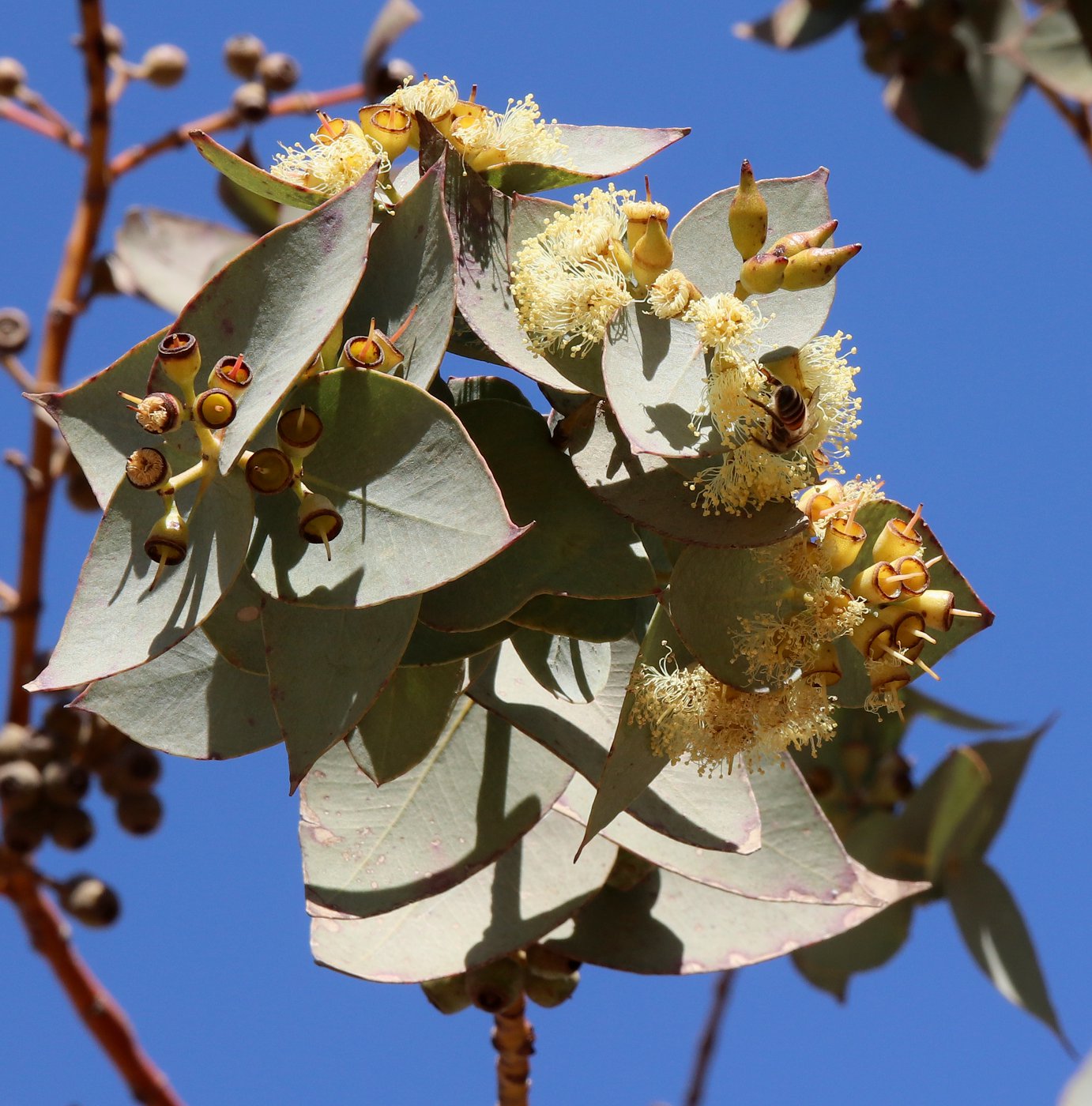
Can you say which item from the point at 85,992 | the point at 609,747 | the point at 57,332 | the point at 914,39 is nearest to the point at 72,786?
the point at 85,992

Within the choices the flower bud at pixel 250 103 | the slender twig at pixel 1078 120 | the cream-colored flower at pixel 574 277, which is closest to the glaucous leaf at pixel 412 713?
the cream-colored flower at pixel 574 277

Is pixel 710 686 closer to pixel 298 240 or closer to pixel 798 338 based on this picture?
pixel 798 338

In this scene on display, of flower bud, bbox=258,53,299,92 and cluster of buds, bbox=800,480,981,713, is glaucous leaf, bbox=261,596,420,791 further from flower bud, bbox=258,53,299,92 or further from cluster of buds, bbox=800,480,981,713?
flower bud, bbox=258,53,299,92

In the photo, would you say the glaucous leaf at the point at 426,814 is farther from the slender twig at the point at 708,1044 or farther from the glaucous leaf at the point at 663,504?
the slender twig at the point at 708,1044

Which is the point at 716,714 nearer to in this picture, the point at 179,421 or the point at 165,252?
the point at 179,421

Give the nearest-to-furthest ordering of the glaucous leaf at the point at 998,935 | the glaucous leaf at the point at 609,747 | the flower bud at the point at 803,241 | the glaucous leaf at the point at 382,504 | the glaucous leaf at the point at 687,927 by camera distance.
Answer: the glaucous leaf at the point at 382,504 → the flower bud at the point at 803,241 → the glaucous leaf at the point at 609,747 → the glaucous leaf at the point at 687,927 → the glaucous leaf at the point at 998,935

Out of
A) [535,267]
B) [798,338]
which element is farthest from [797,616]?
[535,267]

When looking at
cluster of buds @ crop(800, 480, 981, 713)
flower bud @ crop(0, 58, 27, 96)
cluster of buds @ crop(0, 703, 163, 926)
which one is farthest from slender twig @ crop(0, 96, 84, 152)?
cluster of buds @ crop(800, 480, 981, 713)
